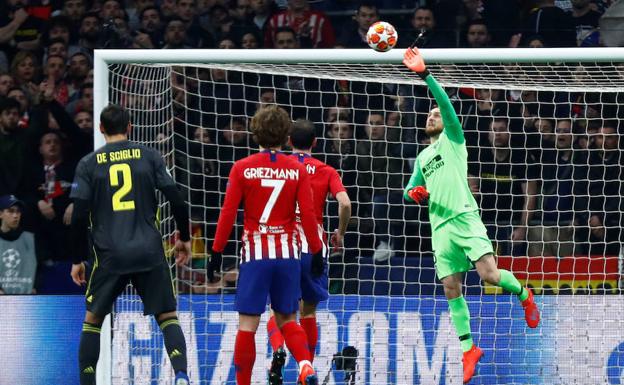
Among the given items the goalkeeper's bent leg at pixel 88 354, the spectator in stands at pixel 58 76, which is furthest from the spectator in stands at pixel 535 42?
the goalkeeper's bent leg at pixel 88 354

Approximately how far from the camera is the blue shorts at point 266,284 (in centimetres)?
770

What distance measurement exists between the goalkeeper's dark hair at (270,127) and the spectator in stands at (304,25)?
15.8 feet

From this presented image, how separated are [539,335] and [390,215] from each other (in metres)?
1.79

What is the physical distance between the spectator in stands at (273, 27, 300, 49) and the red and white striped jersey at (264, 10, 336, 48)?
354 mm

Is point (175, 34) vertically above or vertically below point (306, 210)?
above

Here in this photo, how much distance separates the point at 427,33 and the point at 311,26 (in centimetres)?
122

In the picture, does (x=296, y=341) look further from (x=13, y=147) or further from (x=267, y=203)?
(x=13, y=147)

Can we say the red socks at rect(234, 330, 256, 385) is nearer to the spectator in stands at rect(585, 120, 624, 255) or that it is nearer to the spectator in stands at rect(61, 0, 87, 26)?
the spectator in stands at rect(585, 120, 624, 255)

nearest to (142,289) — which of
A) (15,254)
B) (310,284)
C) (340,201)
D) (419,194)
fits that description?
(310,284)

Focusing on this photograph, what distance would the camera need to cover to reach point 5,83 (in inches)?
491

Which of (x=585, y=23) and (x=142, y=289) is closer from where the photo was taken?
(x=142, y=289)

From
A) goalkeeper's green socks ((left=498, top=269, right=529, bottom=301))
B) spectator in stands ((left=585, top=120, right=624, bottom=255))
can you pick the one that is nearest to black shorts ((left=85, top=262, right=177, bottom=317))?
goalkeeper's green socks ((left=498, top=269, right=529, bottom=301))

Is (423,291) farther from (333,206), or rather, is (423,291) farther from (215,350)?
(215,350)

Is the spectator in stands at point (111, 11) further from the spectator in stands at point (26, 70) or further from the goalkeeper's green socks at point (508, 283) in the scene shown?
the goalkeeper's green socks at point (508, 283)
